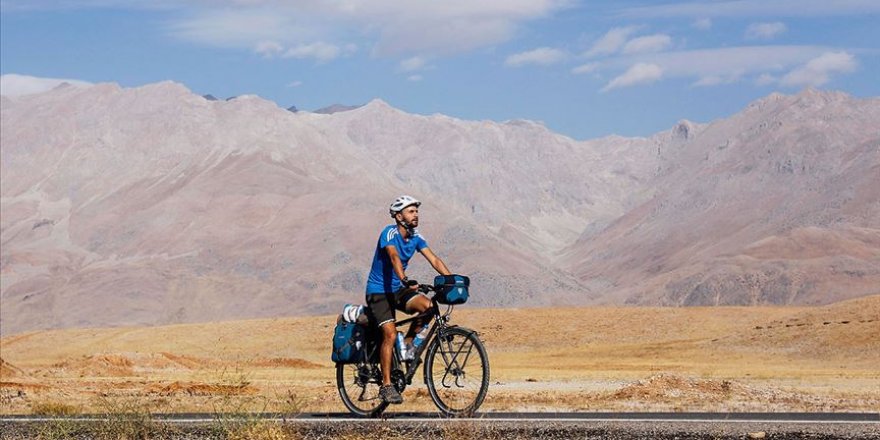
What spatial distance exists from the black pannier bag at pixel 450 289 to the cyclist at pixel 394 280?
155 mm

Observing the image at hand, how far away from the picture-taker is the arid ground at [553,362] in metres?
18.8

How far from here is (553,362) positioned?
53.6 meters

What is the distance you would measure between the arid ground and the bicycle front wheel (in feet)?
5.13

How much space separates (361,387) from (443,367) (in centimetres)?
110

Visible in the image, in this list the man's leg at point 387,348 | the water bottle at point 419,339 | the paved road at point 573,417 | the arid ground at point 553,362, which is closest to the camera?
the paved road at point 573,417

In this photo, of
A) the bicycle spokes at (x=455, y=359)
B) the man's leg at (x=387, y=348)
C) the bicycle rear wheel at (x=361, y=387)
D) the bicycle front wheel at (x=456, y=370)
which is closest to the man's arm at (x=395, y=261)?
the man's leg at (x=387, y=348)

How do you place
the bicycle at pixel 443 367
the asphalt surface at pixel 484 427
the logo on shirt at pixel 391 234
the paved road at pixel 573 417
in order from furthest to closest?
1. the bicycle at pixel 443 367
2. the logo on shirt at pixel 391 234
3. the paved road at pixel 573 417
4. the asphalt surface at pixel 484 427

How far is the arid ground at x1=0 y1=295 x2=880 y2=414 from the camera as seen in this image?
18.8 metres

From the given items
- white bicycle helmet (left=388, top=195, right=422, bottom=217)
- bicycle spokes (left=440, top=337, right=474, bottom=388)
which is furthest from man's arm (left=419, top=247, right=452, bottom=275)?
bicycle spokes (left=440, top=337, right=474, bottom=388)

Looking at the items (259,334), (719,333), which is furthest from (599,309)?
(259,334)

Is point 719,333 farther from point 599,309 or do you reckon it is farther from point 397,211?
point 397,211

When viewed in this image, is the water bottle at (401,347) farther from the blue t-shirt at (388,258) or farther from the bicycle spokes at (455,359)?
the blue t-shirt at (388,258)

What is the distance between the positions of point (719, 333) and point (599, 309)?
423 inches

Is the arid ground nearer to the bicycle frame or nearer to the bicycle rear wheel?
the bicycle rear wheel
